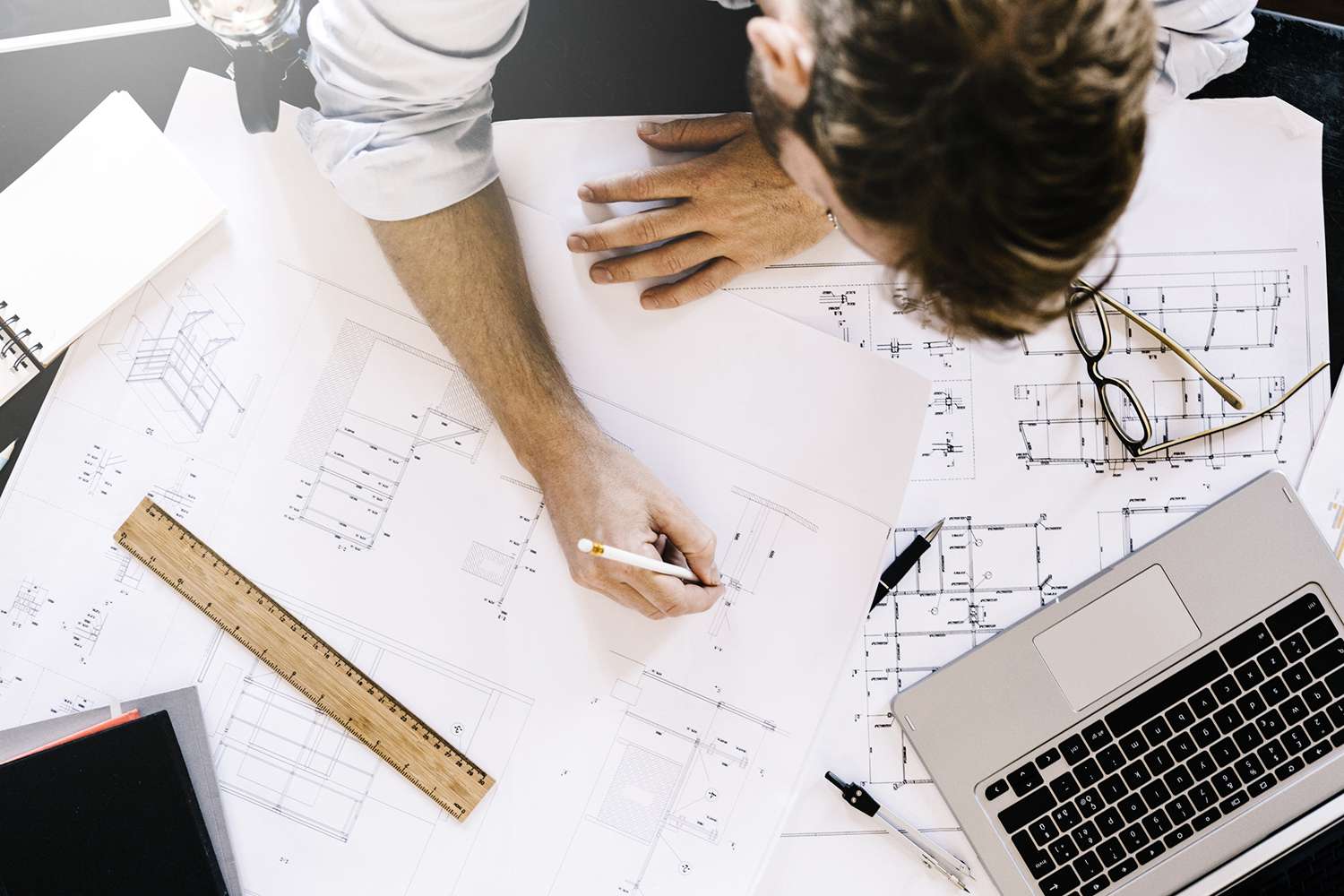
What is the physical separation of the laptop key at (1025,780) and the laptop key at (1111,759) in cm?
A: 7

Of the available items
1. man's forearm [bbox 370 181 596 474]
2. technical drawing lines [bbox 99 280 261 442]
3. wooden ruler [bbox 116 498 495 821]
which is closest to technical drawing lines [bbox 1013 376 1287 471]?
man's forearm [bbox 370 181 596 474]

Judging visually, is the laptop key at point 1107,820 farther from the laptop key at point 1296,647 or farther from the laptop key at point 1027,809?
the laptop key at point 1296,647

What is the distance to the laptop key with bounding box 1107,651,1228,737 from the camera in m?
1.09

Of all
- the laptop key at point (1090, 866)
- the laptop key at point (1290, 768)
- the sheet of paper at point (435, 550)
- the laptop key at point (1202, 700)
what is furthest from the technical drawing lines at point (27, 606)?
the laptop key at point (1290, 768)

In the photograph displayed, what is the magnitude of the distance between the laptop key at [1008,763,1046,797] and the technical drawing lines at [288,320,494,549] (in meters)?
0.73

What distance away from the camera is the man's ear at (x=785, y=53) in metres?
0.74

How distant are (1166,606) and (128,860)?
1.21 metres

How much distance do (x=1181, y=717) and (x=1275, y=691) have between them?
0.37ft

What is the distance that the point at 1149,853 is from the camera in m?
1.09

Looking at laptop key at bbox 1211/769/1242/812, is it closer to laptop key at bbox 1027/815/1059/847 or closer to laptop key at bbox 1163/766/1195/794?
laptop key at bbox 1163/766/1195/794

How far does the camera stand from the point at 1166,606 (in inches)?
43.7

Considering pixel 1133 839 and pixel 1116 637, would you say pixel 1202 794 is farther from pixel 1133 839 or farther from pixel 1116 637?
pixel 1116 637

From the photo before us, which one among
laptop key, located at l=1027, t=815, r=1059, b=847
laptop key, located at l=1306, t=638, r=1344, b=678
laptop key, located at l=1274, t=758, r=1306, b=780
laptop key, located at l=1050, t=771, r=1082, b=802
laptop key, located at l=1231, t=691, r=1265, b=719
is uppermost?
laptop key, located at l=1306, t=638, r=1344, b=678

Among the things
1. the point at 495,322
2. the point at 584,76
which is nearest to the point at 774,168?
the point at 584,76
